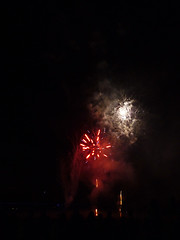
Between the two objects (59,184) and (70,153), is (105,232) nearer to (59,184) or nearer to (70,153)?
(59,184)

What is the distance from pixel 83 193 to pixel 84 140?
12.4 feet

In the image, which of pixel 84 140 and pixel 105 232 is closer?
pixel 105 232

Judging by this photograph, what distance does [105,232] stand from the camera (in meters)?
6.74

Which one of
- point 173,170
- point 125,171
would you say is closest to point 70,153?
point 125,171

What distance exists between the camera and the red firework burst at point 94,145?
52.8 feet

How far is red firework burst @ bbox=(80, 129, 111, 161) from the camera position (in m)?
16.1

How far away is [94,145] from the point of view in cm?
1608

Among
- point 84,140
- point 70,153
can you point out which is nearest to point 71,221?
point 84,140

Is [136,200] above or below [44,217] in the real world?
above

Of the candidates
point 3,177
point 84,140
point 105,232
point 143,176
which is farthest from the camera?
point 143,176

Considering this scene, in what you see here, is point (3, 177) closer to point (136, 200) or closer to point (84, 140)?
point (84, 140)

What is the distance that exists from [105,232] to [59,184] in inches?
452

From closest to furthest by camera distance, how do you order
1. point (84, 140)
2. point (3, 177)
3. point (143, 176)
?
point (84, 140), point (3, 177), point (143, 176)

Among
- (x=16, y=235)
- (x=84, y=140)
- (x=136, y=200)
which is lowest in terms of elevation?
(x=16, y=235)
